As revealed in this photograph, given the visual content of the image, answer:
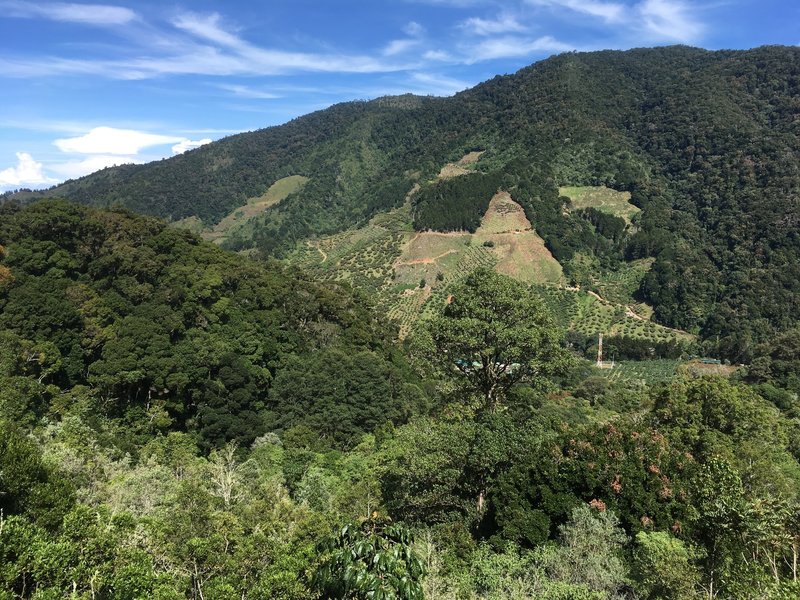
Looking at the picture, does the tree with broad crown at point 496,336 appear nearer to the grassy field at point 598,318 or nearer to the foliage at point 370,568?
the foliage at point 370,568

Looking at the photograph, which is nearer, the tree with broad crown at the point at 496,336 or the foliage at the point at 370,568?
the foliage at the point at 370,568

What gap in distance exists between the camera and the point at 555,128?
171 meters

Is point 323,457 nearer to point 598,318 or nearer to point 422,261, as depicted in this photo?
point 598,318

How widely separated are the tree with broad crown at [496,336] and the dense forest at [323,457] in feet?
0.32

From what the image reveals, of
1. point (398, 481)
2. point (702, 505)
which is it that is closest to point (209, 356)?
point (398, 481)

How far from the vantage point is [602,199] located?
138m

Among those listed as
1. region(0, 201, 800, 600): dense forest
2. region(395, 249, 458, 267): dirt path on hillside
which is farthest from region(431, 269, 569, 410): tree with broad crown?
region(395, 249, 458, 267): dirt path on hillside

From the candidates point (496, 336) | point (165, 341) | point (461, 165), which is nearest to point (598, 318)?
point (165, 341)

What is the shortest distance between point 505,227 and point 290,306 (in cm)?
7780

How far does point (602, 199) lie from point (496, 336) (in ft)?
438

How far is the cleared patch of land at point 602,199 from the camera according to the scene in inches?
5276

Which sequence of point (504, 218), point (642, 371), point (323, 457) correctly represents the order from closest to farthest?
point (323, 457) → point (642, 371) → point (504, 218)

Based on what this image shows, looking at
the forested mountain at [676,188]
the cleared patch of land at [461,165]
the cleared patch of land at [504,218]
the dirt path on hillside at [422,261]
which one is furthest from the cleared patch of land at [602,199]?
the dirt path on hillside at [422,261]

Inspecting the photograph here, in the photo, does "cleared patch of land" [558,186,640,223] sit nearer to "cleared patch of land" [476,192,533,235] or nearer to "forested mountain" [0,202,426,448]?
"cleared patch of land" [476,192,533,235]
